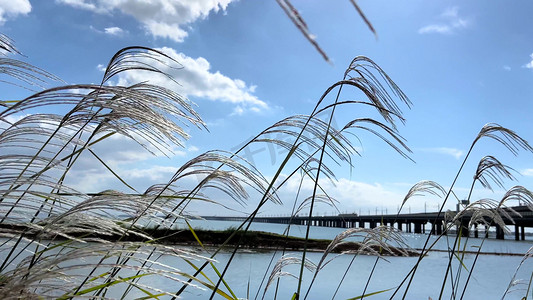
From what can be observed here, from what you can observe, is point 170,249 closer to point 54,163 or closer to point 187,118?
point 187,118

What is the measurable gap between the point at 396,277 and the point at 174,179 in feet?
31.8

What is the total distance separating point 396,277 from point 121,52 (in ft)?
32.5

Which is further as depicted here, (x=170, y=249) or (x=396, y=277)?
(x=396, y=277)

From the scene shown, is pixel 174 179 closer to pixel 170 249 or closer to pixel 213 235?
pixel 170 249

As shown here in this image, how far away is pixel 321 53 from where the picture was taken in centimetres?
24

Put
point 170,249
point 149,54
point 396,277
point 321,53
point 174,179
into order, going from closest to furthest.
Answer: point 321,53, point 170,249, point 149,54, point 174,179, point 396,277

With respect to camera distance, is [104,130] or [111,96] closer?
[111,96]

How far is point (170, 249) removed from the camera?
67cm

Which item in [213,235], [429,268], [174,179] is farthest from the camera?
[213,235]

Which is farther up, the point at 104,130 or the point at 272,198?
the point at 104,130

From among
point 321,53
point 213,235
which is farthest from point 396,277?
point 321,53

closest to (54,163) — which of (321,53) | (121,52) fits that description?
(121,52)

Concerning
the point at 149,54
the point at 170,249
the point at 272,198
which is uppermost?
the point at 149,54

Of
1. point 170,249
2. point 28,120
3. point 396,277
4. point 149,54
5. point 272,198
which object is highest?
point 149,54
